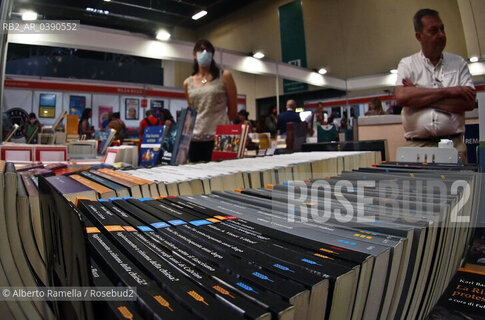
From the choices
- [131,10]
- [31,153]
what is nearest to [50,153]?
[31,153]

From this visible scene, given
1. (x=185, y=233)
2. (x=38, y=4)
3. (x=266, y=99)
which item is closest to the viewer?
(x=185, y=233)

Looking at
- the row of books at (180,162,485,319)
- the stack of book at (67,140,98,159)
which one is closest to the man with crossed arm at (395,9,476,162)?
the row of books at (180,162,485,319)

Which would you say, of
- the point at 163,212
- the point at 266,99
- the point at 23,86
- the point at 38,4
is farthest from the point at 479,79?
the point at 38,4

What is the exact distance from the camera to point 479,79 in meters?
8.38

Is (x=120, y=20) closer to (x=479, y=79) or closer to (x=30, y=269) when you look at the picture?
(x=479, y=79)

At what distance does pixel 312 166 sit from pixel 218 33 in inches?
581

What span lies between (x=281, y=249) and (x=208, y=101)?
6.78 ft

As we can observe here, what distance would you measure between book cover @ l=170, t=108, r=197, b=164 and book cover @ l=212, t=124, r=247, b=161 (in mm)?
269

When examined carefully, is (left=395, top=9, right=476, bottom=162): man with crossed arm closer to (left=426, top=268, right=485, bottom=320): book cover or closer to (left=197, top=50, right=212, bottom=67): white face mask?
(left=197, top=50, right=212, bottom=67): white face mask

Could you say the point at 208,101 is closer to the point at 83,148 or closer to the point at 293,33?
the point at 83,148

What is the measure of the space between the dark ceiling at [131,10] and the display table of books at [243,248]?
10.9 meters

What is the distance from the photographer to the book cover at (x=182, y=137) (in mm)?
1759

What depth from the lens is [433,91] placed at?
1.73m

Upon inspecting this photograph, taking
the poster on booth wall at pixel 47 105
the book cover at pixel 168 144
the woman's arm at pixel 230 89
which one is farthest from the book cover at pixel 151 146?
the poster on booth wall at pixel 47 105
